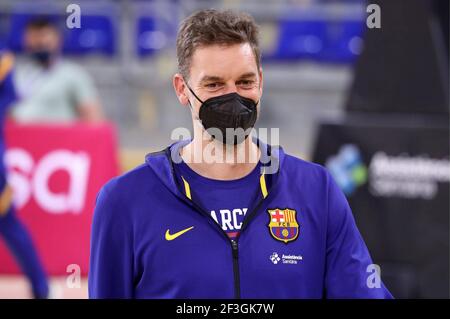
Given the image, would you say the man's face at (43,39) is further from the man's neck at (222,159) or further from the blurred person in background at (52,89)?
the man's neck at (222,159)

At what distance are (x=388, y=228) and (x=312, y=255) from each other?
4.54m

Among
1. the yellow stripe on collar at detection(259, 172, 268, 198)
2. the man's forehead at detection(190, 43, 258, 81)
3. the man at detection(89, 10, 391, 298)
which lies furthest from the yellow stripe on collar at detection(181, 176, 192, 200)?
the man's forehead at detection(190, 43, 258, 81)

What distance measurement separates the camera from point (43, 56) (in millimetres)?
9594

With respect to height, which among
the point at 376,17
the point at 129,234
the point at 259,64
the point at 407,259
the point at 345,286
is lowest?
the point at 407,259

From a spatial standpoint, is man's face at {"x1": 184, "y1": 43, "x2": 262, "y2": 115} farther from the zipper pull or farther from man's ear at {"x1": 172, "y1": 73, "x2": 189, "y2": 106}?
the zipper pull

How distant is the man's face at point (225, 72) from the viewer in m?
3.01

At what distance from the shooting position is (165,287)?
2.97 m

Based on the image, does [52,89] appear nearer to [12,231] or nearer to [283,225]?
[12,231]

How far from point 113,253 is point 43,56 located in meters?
6.83

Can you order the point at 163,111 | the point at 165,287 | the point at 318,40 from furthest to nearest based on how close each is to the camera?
the point at 318,40 → the point at 163,111 → the point at 165,287

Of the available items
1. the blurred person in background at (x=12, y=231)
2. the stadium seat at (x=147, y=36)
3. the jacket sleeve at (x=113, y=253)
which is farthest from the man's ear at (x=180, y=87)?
the stadium seat at (x=147, y=36)

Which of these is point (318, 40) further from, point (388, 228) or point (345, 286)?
point (345, 286)

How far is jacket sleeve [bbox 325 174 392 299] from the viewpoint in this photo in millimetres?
3061

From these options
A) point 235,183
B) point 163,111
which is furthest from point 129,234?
point 163,111
